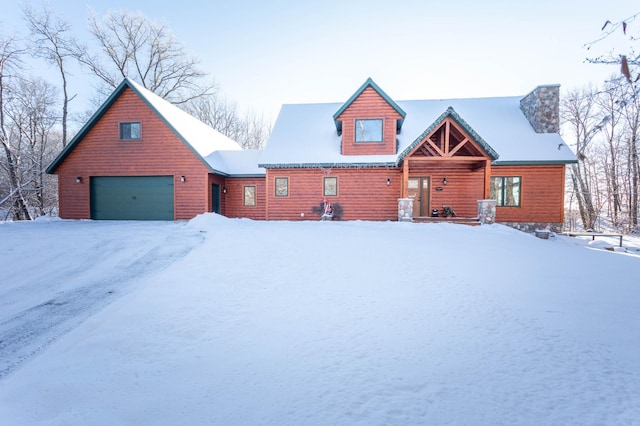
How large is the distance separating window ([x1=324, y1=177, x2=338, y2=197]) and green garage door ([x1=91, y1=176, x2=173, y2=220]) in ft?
25.4

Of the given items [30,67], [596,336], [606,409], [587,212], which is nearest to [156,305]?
[606,409]

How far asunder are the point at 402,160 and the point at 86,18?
89.9ft

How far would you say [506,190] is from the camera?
42.6 ft

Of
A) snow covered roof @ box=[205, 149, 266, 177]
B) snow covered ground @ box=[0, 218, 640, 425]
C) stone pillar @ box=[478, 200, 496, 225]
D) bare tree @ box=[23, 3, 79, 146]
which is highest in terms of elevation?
bare tree @ box=[23, 3, 79, 146]

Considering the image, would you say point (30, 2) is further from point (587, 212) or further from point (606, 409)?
point (587, 212)

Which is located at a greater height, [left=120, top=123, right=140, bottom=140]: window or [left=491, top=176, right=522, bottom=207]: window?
[left=120, top=123, right=140, bottom=140]: window

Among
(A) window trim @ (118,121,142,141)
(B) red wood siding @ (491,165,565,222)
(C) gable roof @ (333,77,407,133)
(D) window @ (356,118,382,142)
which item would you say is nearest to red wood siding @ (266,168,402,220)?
(D) window @ (356,118,382,142)

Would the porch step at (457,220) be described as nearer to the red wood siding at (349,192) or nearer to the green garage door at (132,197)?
the red wood siding at (349,192)

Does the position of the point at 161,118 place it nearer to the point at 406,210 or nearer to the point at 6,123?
the point at 406,210

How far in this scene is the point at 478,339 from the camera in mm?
3021

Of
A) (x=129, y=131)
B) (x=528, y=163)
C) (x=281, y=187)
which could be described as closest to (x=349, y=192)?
(x=281, y=187)

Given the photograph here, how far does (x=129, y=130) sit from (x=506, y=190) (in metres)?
18.5

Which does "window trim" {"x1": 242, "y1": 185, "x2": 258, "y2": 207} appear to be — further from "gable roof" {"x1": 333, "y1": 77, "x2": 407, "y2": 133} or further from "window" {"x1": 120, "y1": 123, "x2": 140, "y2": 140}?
"gable roof" {"x1": 333, "y1": 77, "x2": 407, "y2": 133}

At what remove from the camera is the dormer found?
13.2 m
